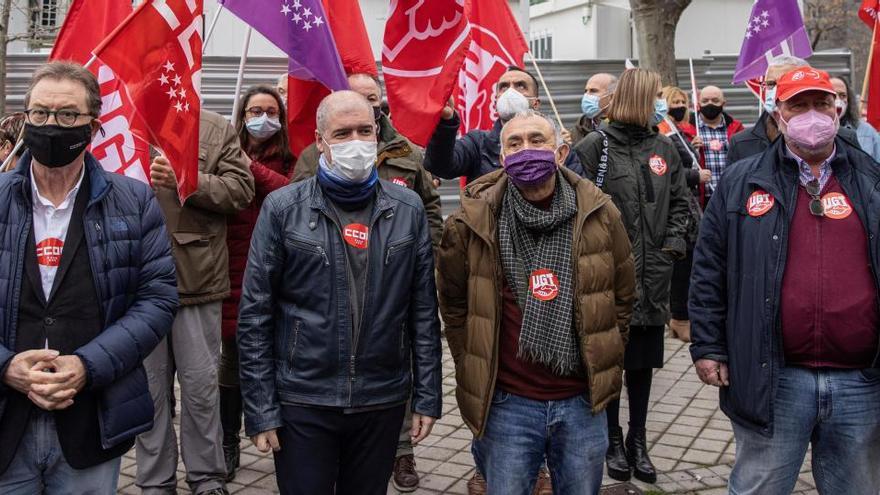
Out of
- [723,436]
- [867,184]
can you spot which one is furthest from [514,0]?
[867,184]

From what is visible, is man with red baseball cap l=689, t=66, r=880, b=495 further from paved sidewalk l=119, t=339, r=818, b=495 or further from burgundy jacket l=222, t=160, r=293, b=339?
burgundy jacket l=222, t=160, r=293, b=339

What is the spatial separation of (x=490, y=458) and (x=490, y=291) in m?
0.67

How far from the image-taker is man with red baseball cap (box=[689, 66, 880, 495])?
338 cm

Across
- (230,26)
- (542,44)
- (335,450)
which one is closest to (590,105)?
A: (335,450)

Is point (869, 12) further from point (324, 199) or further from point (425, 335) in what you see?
point (324, 199)

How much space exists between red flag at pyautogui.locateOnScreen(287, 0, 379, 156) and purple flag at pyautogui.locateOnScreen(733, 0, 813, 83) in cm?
354

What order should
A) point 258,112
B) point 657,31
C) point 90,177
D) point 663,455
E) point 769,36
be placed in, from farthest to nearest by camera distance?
point 657,31 → point 769,36 → point 663,455 → point 258,112 → point 90,177

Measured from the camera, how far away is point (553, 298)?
11.2 feet

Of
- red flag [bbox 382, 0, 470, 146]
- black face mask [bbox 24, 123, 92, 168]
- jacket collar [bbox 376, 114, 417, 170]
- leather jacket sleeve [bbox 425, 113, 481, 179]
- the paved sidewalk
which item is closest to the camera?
black face mask [bbox 24, 123, 92, 168]

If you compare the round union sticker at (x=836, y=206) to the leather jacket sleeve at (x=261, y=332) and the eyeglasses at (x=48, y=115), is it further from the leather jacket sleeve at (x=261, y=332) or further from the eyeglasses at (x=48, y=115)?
the eyeglasses at (x=48, y=115)

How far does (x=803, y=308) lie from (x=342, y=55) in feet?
10.6

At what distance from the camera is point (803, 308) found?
339 cm

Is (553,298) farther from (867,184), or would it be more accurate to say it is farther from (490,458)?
(867,184)

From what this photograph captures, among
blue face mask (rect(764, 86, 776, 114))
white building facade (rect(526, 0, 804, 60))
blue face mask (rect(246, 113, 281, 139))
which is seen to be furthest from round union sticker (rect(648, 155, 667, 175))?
white building facade (rect(526, 0, 804, 60))
